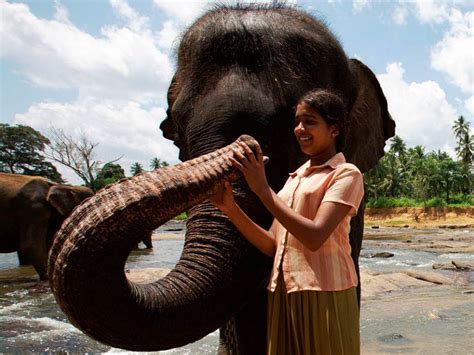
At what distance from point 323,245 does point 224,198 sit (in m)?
0.43

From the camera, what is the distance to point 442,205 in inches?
2012

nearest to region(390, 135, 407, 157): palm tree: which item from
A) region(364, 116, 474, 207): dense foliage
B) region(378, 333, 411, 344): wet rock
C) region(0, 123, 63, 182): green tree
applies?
region(364, 116, 474, 207): dense foliage

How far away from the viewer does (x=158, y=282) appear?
222cm

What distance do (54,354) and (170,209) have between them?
5079 millimetres

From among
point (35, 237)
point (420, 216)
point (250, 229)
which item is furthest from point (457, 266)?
point (420, 216)

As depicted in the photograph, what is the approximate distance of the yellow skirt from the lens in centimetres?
203

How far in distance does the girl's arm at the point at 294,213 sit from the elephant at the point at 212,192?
0.23 ft

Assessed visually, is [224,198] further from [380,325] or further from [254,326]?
[380,325]

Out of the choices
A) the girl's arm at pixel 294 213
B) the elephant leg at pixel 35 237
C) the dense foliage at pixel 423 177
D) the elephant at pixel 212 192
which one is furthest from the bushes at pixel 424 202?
the girl's arm at pixel 294 213

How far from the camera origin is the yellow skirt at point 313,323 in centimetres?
203

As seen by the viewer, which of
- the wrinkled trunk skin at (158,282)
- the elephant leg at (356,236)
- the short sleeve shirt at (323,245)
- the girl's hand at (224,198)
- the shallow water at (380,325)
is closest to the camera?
the wrinkled trunk skin at (158,282)

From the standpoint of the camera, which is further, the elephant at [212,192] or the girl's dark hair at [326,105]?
the girl's dark hair at [326,105]

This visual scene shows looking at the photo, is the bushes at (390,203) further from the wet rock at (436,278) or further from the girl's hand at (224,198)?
the girl's hand at (224,198)

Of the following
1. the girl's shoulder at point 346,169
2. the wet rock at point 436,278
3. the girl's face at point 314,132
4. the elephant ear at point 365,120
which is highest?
the elephant ear at point 365,120
